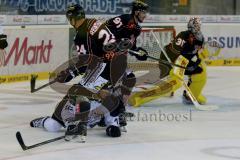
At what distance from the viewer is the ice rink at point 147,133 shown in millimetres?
5180

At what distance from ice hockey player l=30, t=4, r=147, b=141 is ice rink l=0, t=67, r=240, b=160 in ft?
0.42

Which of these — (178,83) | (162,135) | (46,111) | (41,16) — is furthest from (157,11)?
(162,135)

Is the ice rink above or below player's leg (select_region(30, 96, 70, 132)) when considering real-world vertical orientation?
below

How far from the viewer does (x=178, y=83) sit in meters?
7.85

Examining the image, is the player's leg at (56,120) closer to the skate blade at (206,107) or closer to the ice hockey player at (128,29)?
the ice hockey player at (128,29)


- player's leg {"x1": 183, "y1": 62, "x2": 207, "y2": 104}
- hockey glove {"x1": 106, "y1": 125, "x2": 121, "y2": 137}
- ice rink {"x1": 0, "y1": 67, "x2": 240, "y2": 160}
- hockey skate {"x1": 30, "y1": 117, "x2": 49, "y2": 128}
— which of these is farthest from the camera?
player's leg {"x1": 183, "y1": 62, "x2": 207, "y2": 104}

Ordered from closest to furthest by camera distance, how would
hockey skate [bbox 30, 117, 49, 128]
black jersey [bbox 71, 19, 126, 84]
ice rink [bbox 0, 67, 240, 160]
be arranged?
1. ice rink [bbox 0, 67, 240, 160]
2. black jersey [bbox 71, 19, 126, 84]
3. hockey skate [bbox 30, 117, 49, 128]

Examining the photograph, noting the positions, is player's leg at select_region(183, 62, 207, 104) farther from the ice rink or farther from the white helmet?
the white helmet

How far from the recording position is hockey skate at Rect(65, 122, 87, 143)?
5590mm

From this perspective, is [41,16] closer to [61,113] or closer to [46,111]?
[46,111]

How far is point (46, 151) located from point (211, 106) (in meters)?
2.96

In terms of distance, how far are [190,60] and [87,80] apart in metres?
2.39

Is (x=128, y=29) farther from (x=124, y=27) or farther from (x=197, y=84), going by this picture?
(x=197, y=84)

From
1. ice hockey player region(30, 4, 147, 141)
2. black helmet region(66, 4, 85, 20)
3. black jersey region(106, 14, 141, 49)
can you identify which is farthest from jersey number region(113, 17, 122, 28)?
black helmet region(66, 4, 85, 20)
